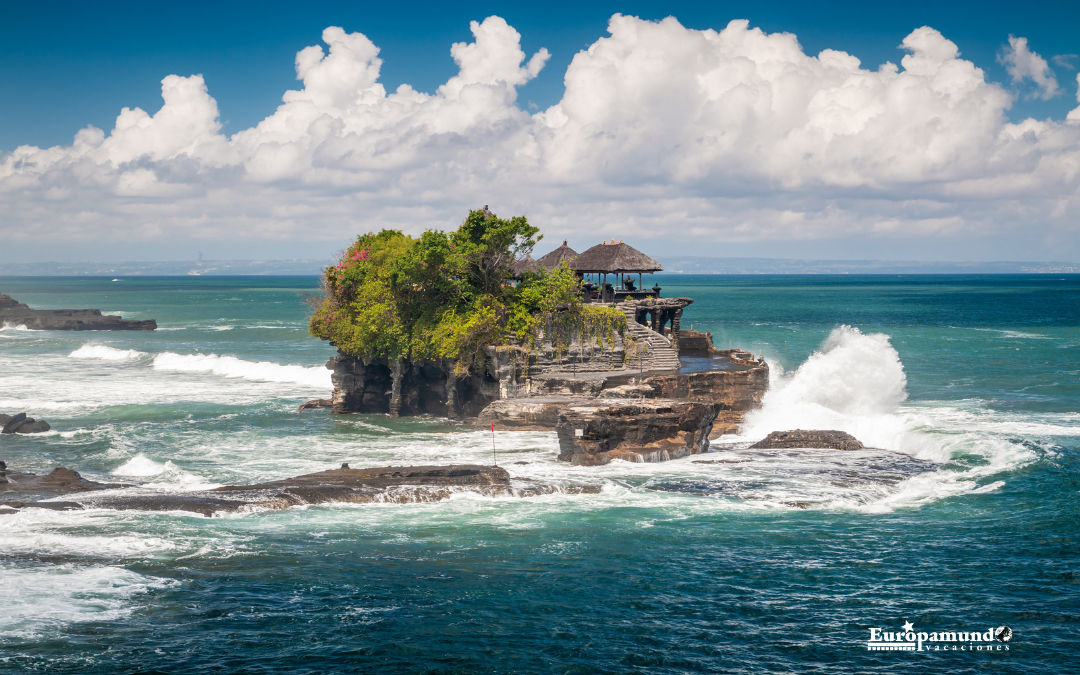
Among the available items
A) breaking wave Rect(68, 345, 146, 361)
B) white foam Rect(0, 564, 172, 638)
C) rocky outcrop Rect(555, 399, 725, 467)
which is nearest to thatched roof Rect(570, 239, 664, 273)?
rocky outcrop Rect(555, 399, 725, 467)

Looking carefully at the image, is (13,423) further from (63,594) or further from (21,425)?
(63,594)

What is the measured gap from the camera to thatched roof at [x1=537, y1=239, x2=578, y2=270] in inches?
1939

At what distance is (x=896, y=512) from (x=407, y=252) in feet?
84.7

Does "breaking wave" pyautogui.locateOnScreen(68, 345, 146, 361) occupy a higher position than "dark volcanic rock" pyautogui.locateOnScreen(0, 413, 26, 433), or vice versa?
"breaking wave" pyautogui.locateOnScreen(68, 345, 146, 361)

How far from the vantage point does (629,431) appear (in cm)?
3400

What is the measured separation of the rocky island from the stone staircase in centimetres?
7

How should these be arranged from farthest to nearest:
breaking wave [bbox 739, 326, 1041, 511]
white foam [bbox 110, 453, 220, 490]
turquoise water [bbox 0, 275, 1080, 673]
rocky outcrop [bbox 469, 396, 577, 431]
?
rocky outcrop [bbox 469, 396, 577, 431]
breaking wave [bbox 739, 326, 1041, 511]
white foam [bbox 110, 453, 220, 490]
turquoise water [bbox 0, 275, 1080, 673]

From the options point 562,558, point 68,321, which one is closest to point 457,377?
point 562,558

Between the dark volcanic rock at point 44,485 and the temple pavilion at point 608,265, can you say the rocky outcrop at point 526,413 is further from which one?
the dark volcanic rock at point 44,485

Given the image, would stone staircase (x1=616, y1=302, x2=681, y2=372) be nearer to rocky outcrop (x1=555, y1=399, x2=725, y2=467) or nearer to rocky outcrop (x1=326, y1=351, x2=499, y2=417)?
rocky outcrop (x1=326, y1=351, x2=499, y2=417)

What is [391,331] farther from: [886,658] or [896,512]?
[886,658]

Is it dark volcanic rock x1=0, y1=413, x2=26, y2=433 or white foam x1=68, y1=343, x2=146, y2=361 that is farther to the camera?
white foam x1=68, y1=343, x2=146, y2=361

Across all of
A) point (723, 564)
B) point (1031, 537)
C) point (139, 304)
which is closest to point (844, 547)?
point (723, 564)

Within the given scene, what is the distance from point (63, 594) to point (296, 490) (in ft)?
27.5
